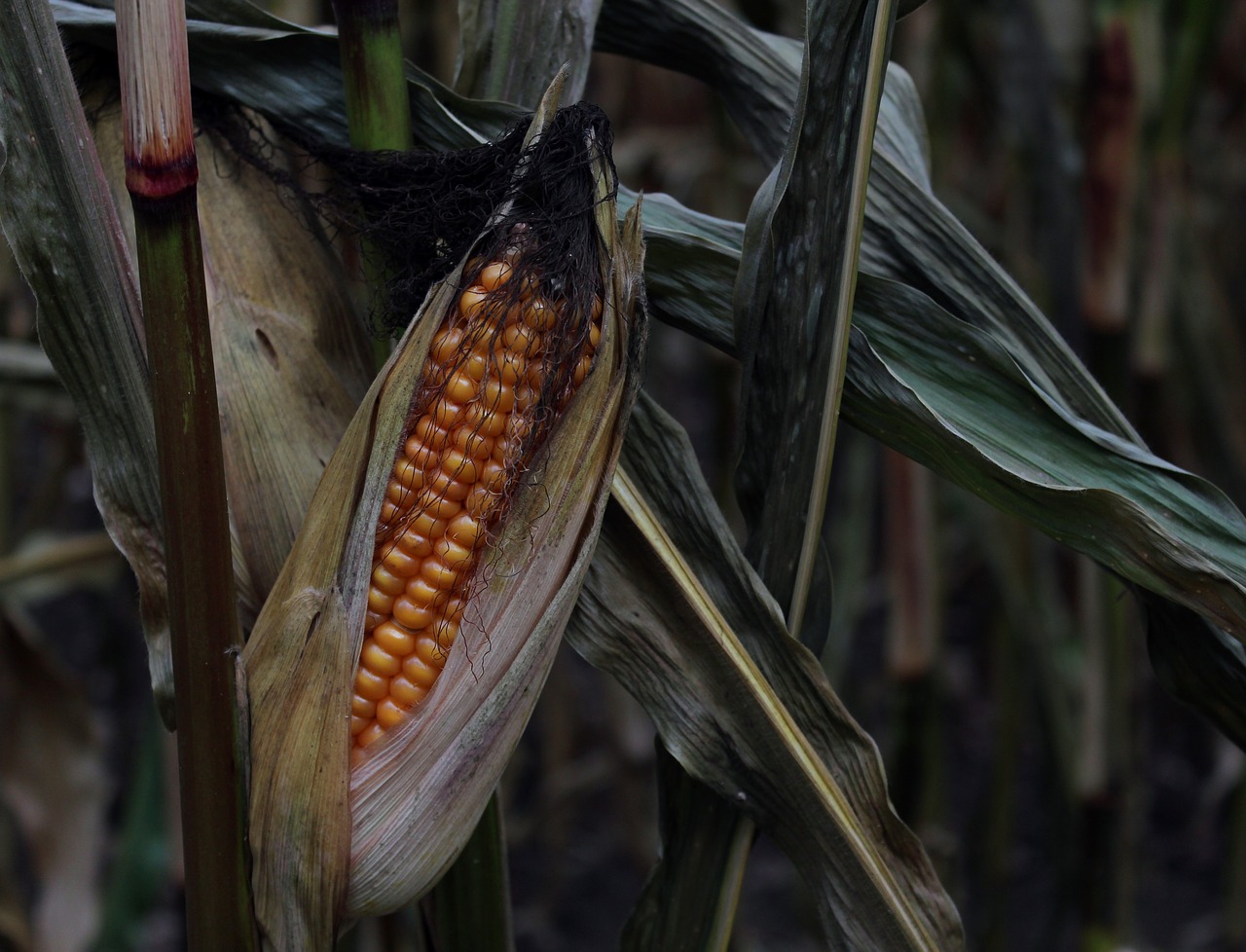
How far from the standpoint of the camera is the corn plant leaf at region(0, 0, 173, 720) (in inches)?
17.6

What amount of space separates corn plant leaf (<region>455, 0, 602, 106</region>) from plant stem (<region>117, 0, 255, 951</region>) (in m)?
0.25

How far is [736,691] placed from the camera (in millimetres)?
544

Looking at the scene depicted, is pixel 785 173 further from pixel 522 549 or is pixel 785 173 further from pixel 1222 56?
pixel 1222 56

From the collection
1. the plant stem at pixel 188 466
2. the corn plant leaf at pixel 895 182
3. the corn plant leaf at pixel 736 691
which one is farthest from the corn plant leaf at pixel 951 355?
the plant stem at pixel 188 466

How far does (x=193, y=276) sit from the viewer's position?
0.40 meters

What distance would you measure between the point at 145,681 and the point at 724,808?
2.09 meters

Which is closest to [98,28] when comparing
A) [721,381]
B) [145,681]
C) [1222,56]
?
[721,381]

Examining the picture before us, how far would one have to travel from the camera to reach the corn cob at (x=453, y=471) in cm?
46

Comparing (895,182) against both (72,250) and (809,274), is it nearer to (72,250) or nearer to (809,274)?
(809,274)

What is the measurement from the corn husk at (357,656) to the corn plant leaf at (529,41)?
15cm

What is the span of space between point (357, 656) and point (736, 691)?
0.19 m

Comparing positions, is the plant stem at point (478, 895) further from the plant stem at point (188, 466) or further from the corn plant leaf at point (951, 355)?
the corn plant leaf at point (951, 355)

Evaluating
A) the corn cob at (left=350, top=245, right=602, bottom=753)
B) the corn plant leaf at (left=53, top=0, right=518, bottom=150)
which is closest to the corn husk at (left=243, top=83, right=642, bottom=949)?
the corn cob at (left=350, top=245, right=602, bottom=753)

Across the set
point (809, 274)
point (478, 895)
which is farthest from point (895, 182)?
point (478, 895)
